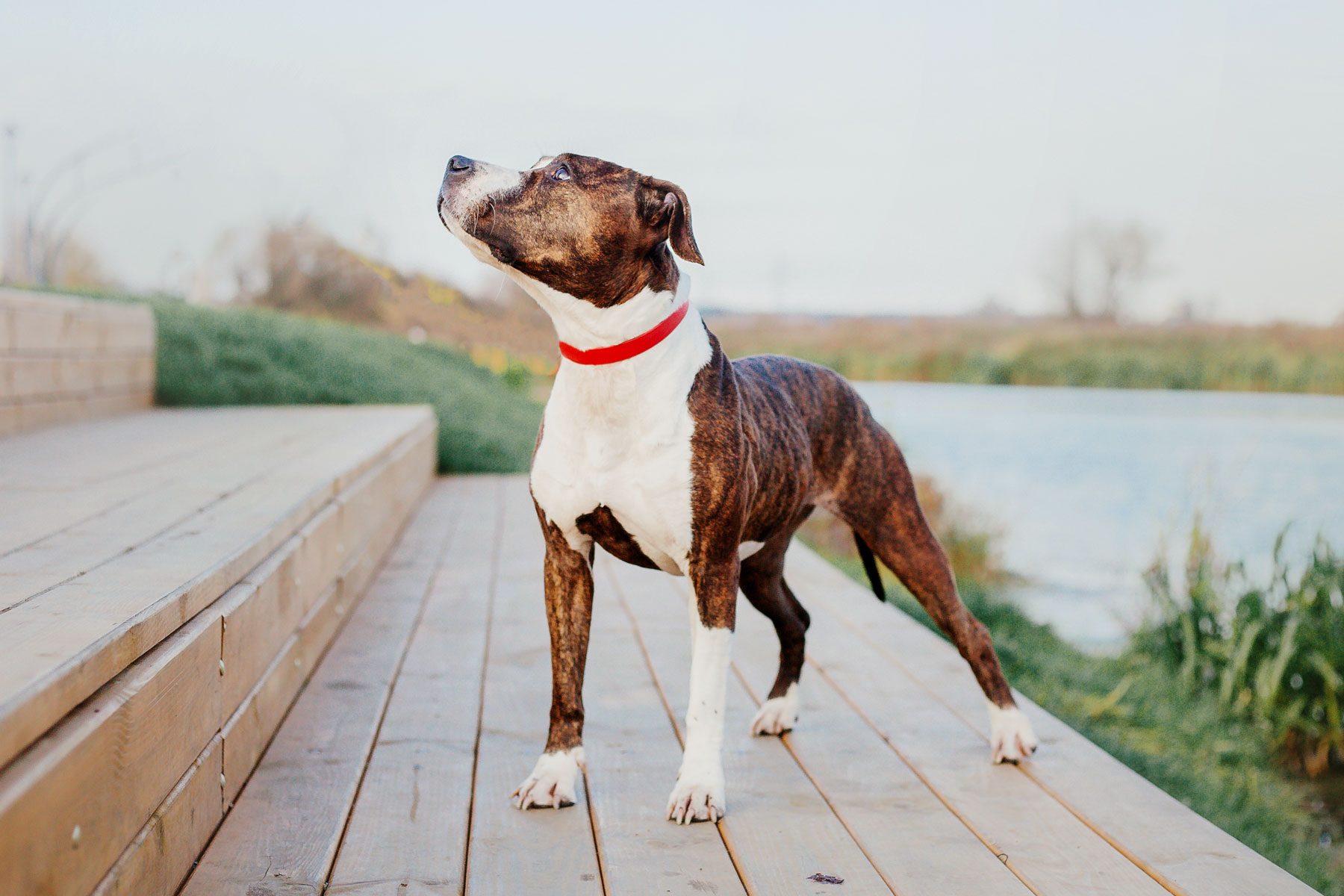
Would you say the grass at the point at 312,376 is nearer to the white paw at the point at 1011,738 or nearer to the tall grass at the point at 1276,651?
the tall grass at the point at 1276,651

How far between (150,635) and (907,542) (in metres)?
1.80

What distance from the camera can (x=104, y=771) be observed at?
1.56m

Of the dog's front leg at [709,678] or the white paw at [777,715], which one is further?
the white paw at [777,715]

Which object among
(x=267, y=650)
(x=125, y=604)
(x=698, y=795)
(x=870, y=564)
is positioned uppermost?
(x=125, y=604)

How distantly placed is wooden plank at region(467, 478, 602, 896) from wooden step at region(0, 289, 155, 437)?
2.95 m

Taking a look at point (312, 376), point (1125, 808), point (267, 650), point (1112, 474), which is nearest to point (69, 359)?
point (312, 376)

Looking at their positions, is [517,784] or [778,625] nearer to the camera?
[517,784]

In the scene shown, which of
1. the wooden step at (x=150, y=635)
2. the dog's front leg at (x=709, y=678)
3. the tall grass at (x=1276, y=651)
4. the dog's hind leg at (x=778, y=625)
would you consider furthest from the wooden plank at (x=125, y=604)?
the tall grass at (x=1276, y=651)

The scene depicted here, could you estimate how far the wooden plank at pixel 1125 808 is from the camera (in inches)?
87.4

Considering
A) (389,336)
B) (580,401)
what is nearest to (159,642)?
(580,401)

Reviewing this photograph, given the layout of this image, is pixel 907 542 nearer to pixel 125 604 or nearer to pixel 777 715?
pixel 777 715

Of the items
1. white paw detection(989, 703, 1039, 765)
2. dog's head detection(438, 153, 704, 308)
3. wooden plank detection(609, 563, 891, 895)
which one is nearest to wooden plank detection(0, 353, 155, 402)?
wooden plank detection(609, 563, 891, 895)

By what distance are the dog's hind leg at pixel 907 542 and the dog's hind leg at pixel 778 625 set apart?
218 mm

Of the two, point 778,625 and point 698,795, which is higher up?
point 778,625
